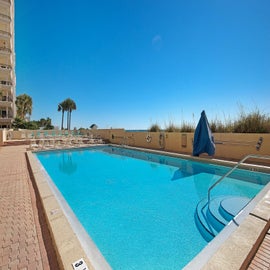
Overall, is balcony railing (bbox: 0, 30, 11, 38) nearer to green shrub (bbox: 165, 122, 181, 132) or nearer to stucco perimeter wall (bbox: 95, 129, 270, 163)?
stucco perimeter wall (bbox: 95, 129, 270, 163)

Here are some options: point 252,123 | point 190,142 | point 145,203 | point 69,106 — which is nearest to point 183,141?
point 190,142

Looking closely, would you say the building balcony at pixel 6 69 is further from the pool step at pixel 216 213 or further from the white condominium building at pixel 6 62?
the pool step at pixel 216 213

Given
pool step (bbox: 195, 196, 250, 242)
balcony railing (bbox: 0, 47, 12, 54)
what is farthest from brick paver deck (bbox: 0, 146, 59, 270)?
balcony railing (bbox: 0, 47, 12, 54)

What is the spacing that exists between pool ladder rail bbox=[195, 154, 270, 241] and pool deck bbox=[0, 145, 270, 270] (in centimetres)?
67

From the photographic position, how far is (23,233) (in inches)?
96.3

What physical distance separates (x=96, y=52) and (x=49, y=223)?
1352 centimetres

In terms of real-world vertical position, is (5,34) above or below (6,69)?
above

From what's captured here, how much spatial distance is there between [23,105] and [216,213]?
3692cm

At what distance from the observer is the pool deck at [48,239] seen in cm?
173

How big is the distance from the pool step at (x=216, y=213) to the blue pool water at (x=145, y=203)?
0.15 m

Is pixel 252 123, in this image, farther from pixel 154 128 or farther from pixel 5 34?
pixel 5 34

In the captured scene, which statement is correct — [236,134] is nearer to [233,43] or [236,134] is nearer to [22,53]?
[233,43]

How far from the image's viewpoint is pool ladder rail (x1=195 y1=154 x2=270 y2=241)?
296cm

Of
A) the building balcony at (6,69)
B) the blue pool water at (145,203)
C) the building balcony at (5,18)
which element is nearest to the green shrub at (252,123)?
the blue pool water at (145,203)
